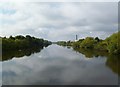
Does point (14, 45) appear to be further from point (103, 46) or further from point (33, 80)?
point (33, 80)

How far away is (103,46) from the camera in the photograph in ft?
178

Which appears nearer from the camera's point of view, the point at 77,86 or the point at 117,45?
the point at 77,86

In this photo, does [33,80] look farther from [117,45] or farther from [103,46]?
[103,46]

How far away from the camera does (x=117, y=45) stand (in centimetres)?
3622

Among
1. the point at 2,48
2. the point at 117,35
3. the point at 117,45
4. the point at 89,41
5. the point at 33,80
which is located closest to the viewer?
the point at 33,80

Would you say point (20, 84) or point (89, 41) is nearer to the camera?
point (20, 84)

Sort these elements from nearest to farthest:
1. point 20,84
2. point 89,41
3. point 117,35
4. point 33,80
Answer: point 20,84 → point 33,80 → point 117,35 → point 89,41

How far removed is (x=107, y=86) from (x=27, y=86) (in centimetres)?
482

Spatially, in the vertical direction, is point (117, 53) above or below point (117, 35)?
below

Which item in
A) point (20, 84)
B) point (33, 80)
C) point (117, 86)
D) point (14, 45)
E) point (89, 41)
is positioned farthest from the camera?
point (89, 41)

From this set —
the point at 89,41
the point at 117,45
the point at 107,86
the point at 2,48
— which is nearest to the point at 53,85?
the point at 107,86

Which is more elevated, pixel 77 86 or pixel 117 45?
pixel 117 45

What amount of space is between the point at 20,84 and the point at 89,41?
54841mm

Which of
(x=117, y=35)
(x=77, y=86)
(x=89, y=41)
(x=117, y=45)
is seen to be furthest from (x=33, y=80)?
(x=89, y=41)
